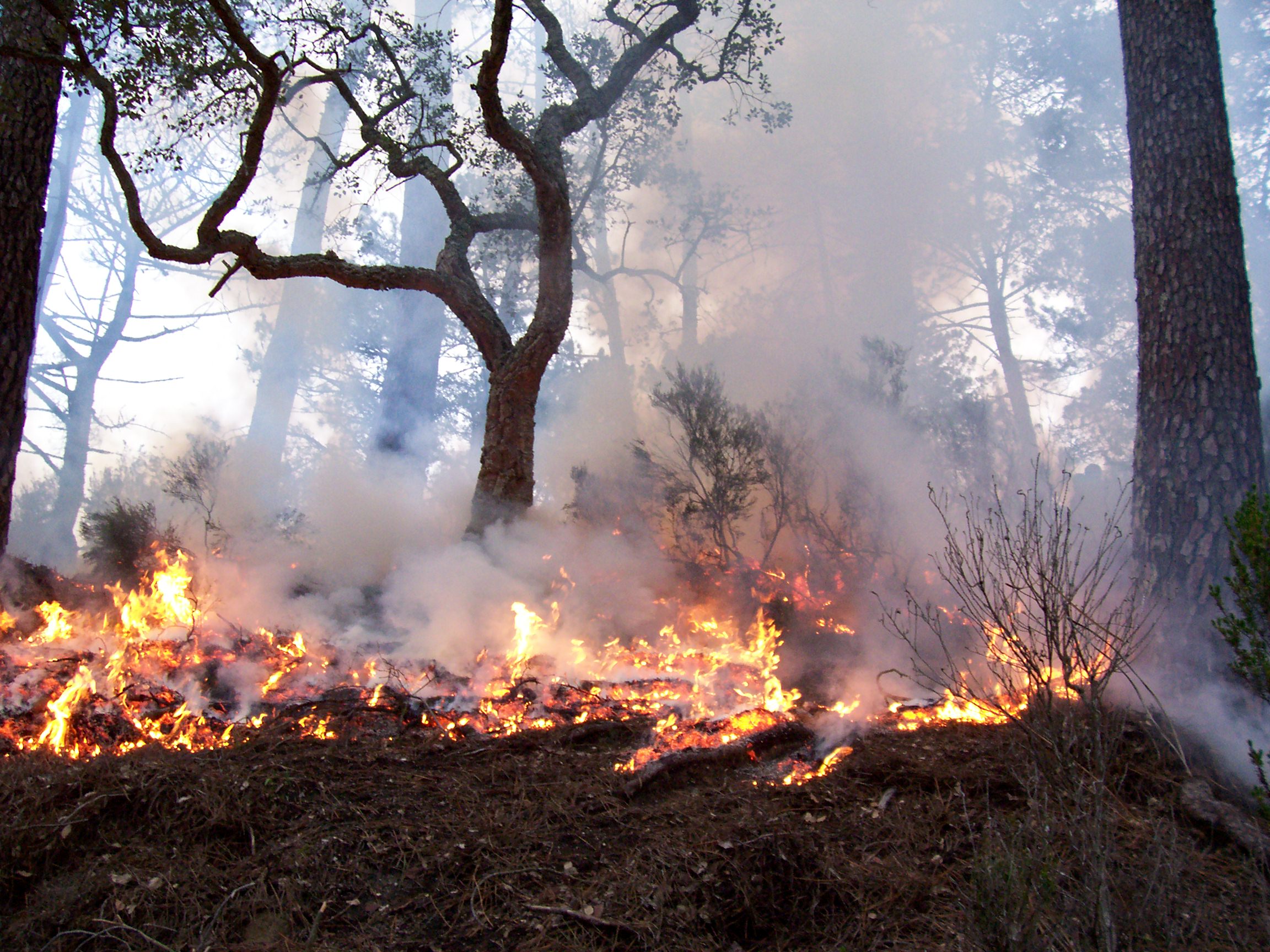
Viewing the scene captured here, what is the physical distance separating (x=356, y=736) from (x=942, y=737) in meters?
3.39

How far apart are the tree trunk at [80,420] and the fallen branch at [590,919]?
2075cm

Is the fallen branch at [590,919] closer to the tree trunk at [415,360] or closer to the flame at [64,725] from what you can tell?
the flame at [64,725]

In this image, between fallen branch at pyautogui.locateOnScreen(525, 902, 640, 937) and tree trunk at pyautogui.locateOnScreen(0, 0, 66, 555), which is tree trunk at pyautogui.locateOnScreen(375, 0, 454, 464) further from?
fallen branch at pyautogui.locateOnScreen(525, 902, 640, 937)

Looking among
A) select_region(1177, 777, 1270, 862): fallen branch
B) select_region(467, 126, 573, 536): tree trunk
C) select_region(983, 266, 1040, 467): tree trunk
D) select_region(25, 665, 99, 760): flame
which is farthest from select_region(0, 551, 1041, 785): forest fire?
select_region(983, 266, 1040, 467): tree trunk

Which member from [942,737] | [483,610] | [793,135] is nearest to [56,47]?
[483,610]

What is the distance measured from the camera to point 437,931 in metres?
2.34

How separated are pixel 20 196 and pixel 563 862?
6035 mm

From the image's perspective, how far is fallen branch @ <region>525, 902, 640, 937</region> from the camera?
7.70 ft

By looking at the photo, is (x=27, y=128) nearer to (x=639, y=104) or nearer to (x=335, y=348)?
(x=639, y=104)

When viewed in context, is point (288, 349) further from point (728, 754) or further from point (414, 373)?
point (728, 754)

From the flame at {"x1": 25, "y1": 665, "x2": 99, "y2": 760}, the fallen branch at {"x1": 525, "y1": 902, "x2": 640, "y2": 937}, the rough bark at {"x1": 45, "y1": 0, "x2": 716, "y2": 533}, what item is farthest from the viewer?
the rough bark at {"x1": 45, "y1": 0, "x2": 716, "y2": 533}

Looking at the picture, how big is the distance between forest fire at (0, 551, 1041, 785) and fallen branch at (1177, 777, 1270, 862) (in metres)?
0.84

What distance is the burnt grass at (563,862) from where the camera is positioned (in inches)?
88.8

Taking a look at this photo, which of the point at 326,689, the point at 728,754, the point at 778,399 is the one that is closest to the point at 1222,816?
the point at 728,754
